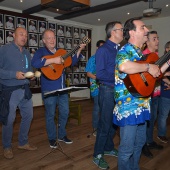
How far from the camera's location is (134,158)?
2.07 meters

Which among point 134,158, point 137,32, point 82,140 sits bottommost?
point 82,140

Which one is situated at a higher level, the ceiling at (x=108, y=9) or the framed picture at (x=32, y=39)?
the ceiling at (x=108, y=9)

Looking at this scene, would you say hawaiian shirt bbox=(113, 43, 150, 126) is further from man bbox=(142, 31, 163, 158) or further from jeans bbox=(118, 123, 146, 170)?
man bbox=(142, 31, 163, 158)

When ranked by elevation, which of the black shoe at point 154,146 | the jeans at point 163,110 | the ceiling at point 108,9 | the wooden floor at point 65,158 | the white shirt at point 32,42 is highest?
the ceiling at point 108,9

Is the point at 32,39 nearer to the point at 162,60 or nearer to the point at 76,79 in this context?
the point at 76,79

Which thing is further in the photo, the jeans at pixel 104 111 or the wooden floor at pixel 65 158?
the wooden floor at pixel 65 158

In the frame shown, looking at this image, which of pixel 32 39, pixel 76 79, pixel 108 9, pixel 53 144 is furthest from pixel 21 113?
pixel 76 79

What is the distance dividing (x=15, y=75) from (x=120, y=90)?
1.44 meters

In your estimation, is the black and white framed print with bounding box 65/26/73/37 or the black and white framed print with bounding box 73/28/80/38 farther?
the black and white framed print with bounding box 73/28/80/38

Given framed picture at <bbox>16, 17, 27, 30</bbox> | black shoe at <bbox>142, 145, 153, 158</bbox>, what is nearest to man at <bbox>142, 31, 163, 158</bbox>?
black shoe at <bbox>142, 145, 153, 158</bbox>

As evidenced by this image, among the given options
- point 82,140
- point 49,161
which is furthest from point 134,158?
point 82,140

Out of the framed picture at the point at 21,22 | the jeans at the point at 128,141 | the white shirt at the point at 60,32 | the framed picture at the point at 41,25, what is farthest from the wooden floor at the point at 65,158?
the white shirt at the point at 60,32

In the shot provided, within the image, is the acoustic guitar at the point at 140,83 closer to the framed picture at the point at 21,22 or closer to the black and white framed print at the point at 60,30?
the framed picture at the point at 21,22

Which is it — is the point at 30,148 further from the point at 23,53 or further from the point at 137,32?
the point at 137,32
